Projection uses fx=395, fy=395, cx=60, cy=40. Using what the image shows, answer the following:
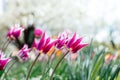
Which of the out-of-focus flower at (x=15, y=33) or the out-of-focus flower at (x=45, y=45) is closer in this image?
the out-of-focus flower at (x=45, y=45)

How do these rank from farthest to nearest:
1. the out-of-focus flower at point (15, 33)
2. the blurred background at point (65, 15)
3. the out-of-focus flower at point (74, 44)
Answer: the blurred background at point (65, 15) → the out-of-focus flower at point (15, 33) → the out-of-focus flower at point (74, 44)

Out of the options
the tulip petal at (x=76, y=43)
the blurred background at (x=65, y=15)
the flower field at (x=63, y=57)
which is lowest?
the blurred background at (x=65, y=15)

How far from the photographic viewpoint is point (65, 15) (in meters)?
17.5

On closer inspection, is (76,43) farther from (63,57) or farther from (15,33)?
(15,33)

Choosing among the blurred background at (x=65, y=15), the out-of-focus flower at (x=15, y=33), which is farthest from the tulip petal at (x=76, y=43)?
the blurred background at (x=65, y=15)

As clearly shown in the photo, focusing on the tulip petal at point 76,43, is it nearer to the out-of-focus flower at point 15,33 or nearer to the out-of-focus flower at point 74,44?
the out-of-focus flower at point 74,44

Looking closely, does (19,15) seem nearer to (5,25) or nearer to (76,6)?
(5,25)

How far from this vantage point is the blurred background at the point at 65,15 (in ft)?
51.4

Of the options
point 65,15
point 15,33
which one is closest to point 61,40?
point 15,33

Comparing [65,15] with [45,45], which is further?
[65,15]

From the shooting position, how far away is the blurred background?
15.7 metres

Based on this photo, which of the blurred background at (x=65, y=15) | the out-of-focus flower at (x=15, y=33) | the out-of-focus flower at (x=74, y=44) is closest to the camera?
the out-of-focus flower at (x=74, y=44)

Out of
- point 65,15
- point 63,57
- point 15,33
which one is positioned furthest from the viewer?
point 65,15

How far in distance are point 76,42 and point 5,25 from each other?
1400 cm
